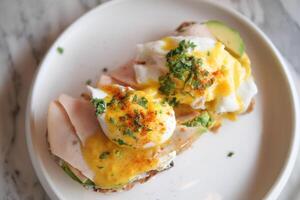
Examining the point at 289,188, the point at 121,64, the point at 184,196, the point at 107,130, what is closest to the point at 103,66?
the point at 121,64

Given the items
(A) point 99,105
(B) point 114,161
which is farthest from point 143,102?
(B) point 114,161

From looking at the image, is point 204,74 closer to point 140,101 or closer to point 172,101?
point 172,101

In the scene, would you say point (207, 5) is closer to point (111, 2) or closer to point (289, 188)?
point (111, 2)

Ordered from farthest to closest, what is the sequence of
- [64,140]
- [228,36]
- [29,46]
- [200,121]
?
[29,46] < [228,36] < [200,121] < [64,140]

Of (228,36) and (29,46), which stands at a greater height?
(228,36)

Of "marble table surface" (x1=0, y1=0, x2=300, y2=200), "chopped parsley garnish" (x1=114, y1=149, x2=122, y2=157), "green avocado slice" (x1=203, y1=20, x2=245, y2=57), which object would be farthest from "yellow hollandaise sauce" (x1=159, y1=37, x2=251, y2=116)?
"marble table surface" (x1=0, y1=0, x2=300, y2=200)

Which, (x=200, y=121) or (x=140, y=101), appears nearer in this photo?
(x=140, y=101)

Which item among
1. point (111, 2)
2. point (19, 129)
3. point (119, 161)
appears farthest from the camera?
point (111, 2)
